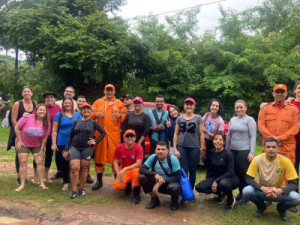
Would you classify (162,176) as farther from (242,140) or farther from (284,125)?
(284,125)

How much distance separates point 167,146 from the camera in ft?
16.7

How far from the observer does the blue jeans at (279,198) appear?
430 centimetres

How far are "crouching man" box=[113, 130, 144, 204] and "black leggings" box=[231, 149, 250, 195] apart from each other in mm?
1586

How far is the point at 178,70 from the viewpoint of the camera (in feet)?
51.1

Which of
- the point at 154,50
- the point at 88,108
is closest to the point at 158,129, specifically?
the point at 88,108

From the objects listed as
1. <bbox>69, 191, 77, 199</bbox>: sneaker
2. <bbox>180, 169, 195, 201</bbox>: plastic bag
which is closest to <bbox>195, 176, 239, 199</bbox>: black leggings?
<bbox>180, 169, 195, 201</bbox>: plastic bag

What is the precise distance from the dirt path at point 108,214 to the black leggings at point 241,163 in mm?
790

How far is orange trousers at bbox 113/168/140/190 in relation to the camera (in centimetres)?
507

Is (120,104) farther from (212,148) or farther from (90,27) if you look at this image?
(90,27)

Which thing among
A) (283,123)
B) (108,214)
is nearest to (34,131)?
(108,214)

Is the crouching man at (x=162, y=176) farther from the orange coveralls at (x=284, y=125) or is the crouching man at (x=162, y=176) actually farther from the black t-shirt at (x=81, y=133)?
the orange coveralls at (x=284, y=125)

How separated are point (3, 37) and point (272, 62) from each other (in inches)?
563

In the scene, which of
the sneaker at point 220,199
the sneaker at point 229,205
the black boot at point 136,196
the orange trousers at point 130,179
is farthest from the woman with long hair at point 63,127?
the sneaker at point 229,205

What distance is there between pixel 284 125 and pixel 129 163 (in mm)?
2636
